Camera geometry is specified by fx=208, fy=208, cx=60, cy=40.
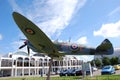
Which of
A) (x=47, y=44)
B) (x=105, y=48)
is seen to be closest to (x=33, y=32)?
(x=47, y=44)

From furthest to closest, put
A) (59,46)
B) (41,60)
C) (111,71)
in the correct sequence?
(41,60) → (111,71) → (59,46)

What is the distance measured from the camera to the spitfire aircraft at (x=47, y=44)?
8.98m

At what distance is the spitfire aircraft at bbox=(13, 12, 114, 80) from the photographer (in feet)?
29.5

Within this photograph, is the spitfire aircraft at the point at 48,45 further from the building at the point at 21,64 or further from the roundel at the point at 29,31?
the building at the point at 21,64

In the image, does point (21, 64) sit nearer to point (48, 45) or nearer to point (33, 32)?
point (48, 45)

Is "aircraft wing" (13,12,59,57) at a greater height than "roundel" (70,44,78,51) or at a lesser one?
greater

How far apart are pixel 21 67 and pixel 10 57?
753cm

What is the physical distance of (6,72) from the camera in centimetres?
9950

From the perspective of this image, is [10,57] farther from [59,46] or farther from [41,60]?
[59,46]

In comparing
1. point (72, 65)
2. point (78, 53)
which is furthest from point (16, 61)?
point (78, 53)

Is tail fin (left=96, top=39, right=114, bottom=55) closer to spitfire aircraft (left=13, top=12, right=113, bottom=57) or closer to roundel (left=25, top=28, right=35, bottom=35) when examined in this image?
spitfire aircraft (left=13, top=12, right=113, bottom=57)

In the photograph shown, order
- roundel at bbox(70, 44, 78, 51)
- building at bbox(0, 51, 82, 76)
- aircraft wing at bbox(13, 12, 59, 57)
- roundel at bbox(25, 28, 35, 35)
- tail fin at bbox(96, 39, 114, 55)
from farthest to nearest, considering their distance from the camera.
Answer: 1. building at bbox(0, 51, 82, 76)
2. tail fin at bbox(96, 39, 114, 55)
3. roundel at bbox(70, 44, 78, 51)
4. roundel at bbox(25, 28, 35, 35)
5. aircraft wing at bbox(13, 12, 59, 57)

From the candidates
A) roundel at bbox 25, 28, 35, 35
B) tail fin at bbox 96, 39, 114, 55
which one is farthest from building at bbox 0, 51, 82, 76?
roundel at bbox 25, 28, 35, 35

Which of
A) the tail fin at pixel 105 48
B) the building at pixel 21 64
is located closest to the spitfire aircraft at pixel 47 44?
the tail fin at pixel 105 48
